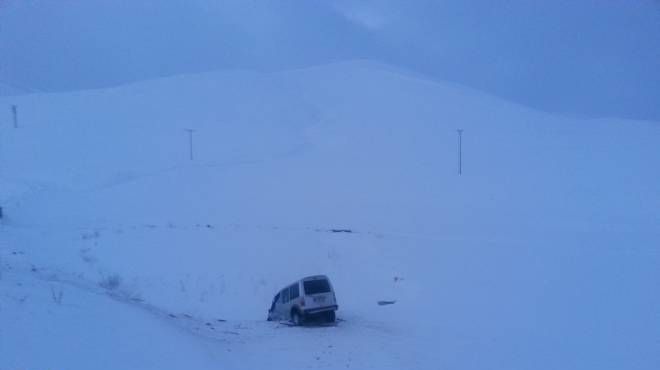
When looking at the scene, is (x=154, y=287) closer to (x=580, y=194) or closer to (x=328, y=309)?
(x=328, y=309)

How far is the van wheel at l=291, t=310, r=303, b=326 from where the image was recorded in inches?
610

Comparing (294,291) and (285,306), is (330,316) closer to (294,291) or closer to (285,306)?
(294,291)

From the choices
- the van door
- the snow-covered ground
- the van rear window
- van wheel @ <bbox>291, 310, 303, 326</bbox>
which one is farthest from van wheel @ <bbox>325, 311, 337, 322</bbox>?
the van door

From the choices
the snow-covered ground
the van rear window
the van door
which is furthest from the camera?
the van door

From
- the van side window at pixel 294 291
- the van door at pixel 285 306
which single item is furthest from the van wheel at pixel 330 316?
the van door at pixel 285 306

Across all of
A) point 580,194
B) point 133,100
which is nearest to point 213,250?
point 580,194

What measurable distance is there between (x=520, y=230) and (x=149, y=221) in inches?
815

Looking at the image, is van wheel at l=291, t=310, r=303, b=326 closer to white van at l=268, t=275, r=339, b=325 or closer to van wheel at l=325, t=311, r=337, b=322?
white van at l=268, t=275, r=339, b=325

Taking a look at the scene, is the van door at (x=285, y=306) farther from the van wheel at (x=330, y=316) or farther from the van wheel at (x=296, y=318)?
the van wheel at (x=330, y=316)

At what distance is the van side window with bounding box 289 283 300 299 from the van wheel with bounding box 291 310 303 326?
17.4 inches

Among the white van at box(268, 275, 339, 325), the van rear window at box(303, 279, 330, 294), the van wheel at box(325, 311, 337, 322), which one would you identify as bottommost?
the van wheel at box(325, 311, 337, 322)

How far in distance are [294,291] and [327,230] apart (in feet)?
48.5

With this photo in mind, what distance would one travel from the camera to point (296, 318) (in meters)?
15.7

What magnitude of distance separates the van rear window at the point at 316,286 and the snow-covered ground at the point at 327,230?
120 cm
